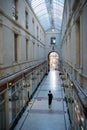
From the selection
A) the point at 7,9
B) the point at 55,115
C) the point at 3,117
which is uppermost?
the point at 7,9

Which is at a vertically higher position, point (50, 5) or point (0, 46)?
point (50, 5)

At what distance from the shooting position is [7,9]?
12.4 meters

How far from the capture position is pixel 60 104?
18.8 m

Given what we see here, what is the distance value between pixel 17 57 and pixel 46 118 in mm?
4597

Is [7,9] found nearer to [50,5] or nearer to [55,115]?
[55,115]

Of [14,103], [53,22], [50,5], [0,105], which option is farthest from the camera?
[53,22]

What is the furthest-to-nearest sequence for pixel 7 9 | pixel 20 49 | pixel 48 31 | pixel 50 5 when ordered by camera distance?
pixel 48 31 < pixel 50 5 < pixel 20 49 < pixel 7 9

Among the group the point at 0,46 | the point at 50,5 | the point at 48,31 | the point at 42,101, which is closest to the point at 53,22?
the point at 48,31

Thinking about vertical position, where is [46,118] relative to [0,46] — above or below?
below

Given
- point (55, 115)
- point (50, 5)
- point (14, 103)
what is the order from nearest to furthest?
point (14, 103), point (55, 115), point (50, 5)

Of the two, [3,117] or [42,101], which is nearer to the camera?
[3,117]

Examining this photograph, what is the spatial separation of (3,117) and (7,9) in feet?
18.4

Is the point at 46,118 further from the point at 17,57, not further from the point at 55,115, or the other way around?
the point at 17,57

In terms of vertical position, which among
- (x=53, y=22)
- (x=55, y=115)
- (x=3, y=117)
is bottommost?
(x=55, y=115)
